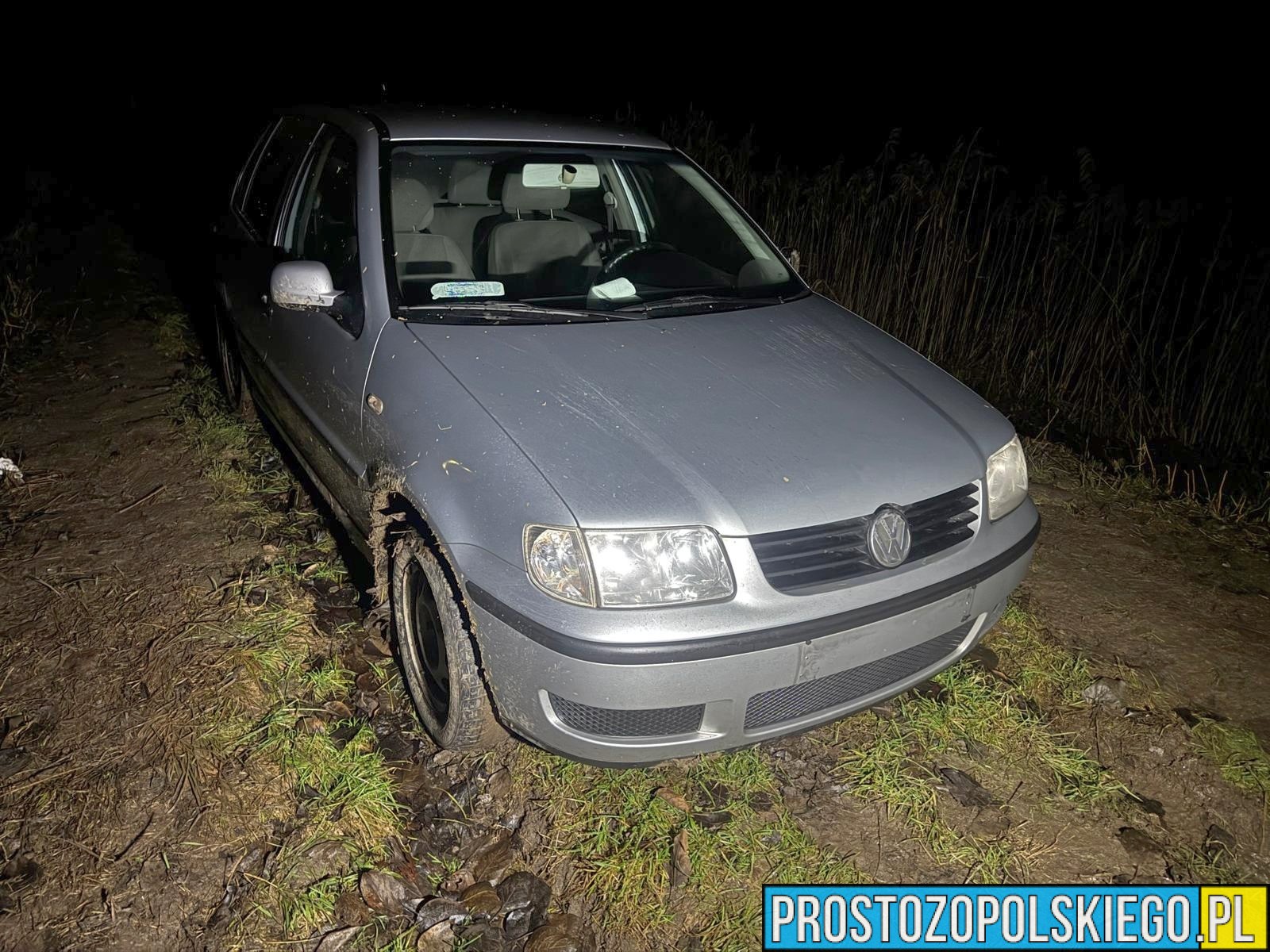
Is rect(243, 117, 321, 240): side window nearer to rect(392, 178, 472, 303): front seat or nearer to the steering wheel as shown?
rect(392, 178, 472, 303): front seat

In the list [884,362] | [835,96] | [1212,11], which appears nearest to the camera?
[884,362]

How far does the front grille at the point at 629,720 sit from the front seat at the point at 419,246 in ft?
4.32

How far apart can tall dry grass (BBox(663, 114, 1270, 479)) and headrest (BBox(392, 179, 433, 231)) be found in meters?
3.03

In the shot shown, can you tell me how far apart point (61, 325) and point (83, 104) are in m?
11.3

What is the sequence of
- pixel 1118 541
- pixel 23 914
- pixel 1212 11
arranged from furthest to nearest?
pixel 1212 11 → pixel 1118 541 → pixel 23 914

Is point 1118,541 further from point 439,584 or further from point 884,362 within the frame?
point 439,584

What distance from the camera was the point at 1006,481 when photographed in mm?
2477

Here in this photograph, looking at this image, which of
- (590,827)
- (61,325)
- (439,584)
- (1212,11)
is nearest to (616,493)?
(439,584)

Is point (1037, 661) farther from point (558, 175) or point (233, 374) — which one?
point (233, 374)

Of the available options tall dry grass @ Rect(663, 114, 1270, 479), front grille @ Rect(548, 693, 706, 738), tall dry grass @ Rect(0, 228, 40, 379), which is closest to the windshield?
front grille @ Rect(548, 693, 706, 738)

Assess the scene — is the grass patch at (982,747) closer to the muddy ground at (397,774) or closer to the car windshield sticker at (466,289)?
the muddy ground at (397,774)

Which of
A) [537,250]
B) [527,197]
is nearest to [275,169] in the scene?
[527,197]

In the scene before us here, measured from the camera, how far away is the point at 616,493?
201 centimetres

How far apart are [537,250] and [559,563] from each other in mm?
1440
